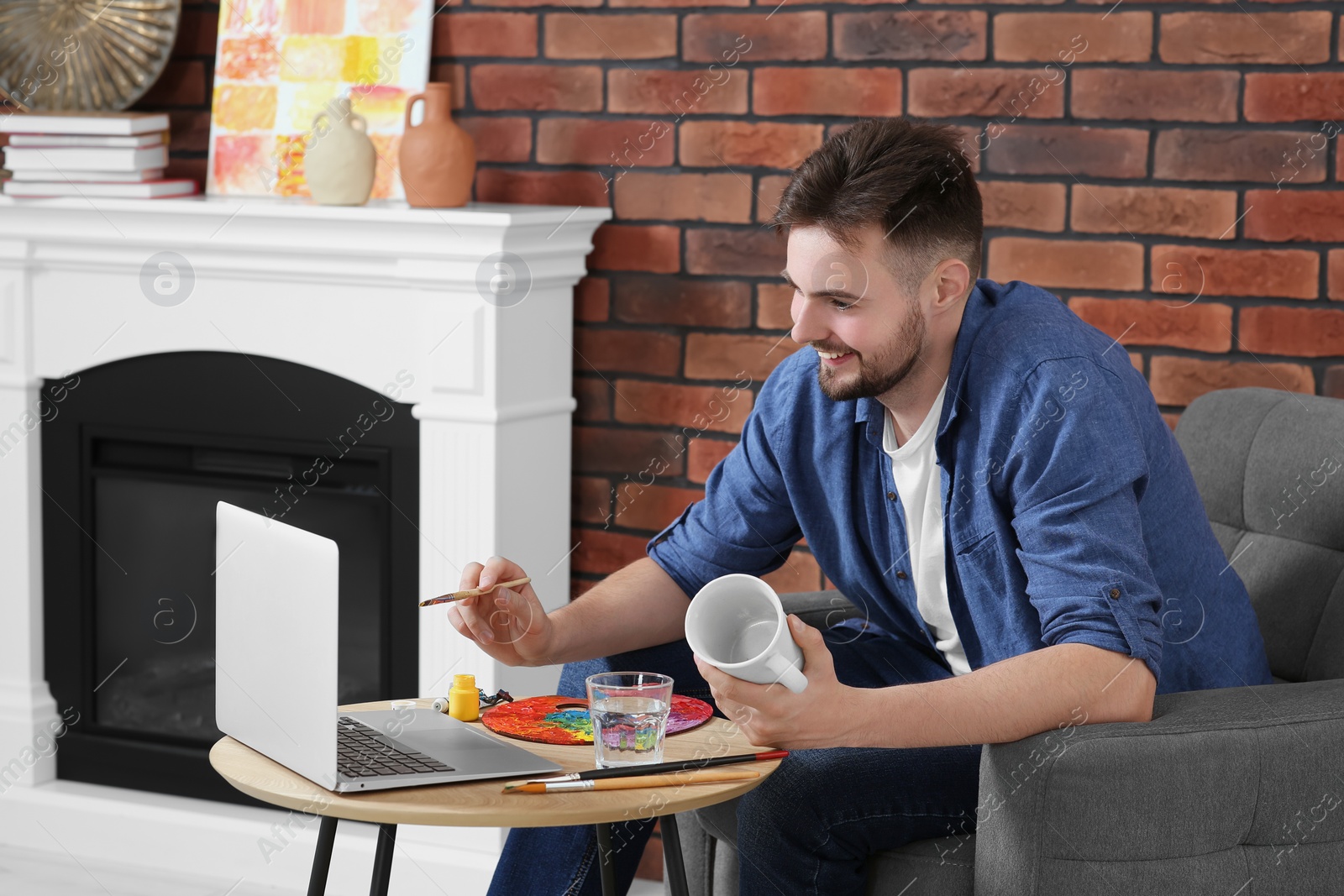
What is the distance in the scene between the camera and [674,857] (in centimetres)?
150

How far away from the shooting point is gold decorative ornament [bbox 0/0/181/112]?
9.23ft

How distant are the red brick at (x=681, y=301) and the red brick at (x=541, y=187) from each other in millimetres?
156

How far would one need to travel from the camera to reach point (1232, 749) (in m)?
1.51

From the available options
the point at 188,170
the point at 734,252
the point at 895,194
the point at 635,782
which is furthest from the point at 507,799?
the point at 188,170

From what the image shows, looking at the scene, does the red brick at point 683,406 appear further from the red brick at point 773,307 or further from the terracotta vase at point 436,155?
the terracotta vase at point 436,155

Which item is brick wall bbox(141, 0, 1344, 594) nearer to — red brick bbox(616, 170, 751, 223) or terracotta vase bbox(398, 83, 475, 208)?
red brick bbox(616, 170, 751, 223)

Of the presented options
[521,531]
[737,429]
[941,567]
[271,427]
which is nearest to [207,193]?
[271,427]

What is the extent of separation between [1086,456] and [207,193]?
5.95 feet

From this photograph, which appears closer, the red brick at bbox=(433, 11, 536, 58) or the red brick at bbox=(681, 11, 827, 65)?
the red brick at bbox=(681, 11, 827, 65)

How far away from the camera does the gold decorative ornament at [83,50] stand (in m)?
2.81

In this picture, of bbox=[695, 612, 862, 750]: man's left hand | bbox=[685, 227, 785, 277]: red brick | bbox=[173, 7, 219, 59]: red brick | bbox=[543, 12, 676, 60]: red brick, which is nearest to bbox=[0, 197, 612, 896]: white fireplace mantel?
bbox=[685, 227, 785, 277]: red brick

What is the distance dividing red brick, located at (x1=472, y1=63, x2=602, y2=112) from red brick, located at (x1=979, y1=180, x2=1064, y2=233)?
676mm

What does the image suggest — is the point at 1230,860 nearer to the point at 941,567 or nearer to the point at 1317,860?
the point at 1317,860

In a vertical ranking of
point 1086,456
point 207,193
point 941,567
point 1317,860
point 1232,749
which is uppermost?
point 207,193
